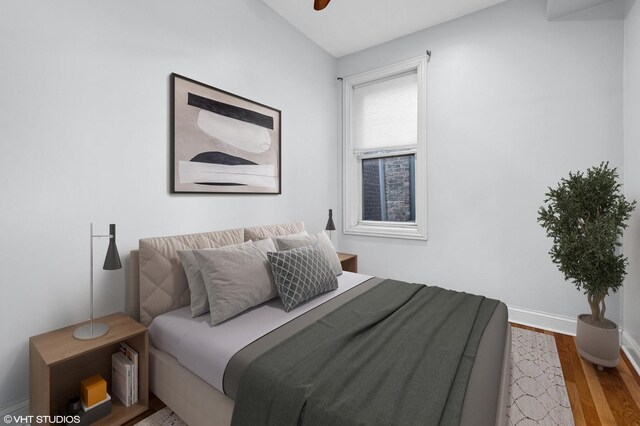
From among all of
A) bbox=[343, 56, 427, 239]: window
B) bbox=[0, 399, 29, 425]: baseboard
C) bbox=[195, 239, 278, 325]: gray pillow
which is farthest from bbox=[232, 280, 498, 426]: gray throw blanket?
bbox=[343, 56, 427, 239]: window

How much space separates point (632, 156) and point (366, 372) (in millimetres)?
2706

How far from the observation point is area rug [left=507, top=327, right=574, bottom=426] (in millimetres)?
1649

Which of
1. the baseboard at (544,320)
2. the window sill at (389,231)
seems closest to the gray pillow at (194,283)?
the window sill at (389,231)

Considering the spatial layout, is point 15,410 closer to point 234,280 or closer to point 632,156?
point 234,280

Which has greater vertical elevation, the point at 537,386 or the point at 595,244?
the point at 595,244

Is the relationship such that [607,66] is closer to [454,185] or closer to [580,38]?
[580,38]

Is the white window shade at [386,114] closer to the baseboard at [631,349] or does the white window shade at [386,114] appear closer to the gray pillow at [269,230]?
the gray pillow at [269,230]

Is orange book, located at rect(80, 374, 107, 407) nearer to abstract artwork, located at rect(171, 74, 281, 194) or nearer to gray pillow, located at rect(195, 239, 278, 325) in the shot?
gray pillow, located at rect(195, 239, 278, 325)

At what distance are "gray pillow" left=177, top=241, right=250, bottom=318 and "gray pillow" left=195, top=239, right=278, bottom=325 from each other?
Answer: 8cm

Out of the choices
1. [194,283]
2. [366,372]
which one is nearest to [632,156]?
[366,372]

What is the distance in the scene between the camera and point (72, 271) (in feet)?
5.65

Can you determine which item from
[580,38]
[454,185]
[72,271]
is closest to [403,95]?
[454,185]

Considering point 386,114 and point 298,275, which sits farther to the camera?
point 386,114

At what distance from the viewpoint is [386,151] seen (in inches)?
145
